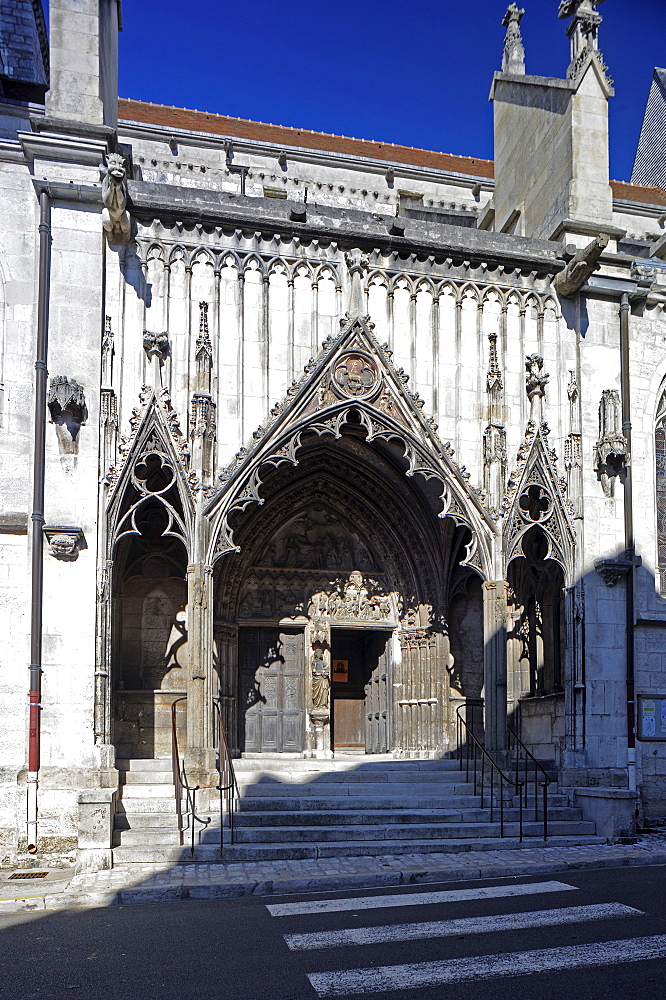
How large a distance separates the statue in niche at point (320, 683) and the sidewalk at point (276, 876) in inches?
169

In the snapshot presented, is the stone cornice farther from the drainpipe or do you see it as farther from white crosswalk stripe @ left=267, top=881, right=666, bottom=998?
white crosswalk stripe @ left=267, top=881, right=666, bottom=998

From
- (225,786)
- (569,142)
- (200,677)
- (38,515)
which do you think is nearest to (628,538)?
(569,142)

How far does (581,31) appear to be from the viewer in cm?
Result: 1539

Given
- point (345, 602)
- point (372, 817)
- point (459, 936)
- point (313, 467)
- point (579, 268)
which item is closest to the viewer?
point (459, 936)

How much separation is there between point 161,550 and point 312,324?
374 cm

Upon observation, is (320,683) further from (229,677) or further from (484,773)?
(484,773)

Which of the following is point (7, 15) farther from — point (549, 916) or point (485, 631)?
point (549, 916)

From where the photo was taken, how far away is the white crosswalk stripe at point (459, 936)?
6324mm

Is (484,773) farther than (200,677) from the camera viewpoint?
Yes

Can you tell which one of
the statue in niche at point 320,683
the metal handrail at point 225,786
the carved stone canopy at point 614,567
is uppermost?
the carved stone canopy at point 614,567

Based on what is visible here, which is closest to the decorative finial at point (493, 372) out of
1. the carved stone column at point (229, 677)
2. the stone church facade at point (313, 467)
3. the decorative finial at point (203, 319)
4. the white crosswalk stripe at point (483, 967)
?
the stone church facade at point (313, 467)

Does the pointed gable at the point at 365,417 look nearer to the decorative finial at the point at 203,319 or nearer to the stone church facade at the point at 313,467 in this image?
the stone church facade at the point at 313,467

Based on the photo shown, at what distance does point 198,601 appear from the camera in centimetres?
1224

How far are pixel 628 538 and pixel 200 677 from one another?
612 centimetres
